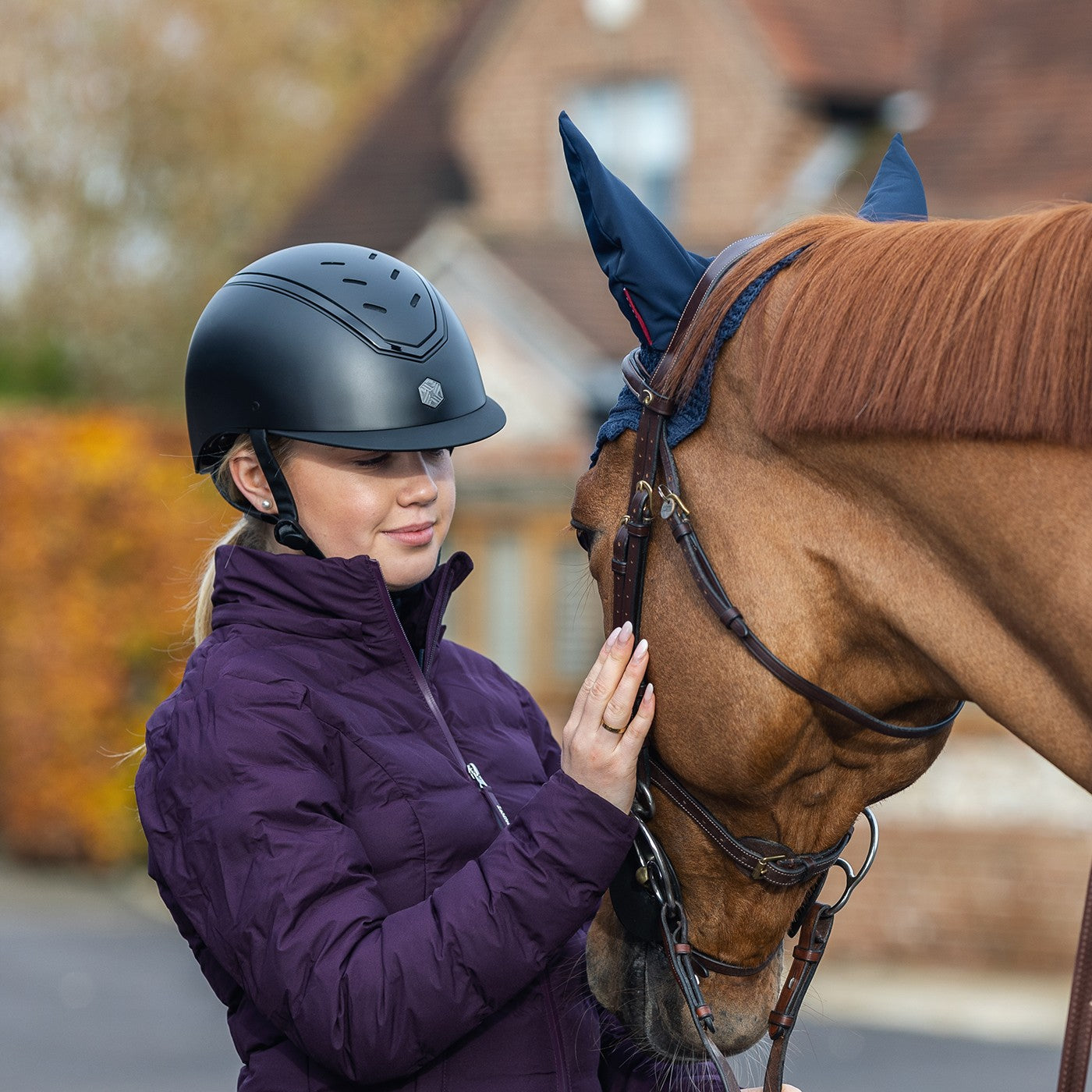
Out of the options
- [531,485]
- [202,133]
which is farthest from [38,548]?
[202,133]

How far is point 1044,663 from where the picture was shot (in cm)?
170

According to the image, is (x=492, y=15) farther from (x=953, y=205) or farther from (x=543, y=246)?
(x=953, y=205)

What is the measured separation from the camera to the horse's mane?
1.61 meters

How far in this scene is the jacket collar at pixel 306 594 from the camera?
87.0 inches

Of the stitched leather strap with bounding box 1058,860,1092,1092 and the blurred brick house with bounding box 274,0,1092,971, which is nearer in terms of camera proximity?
the stitched leather strap with bounding box 1058,860,1092,1092

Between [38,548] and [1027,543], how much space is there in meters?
10.9

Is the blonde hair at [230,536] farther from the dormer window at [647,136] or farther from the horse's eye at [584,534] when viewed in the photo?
the dormer window at [647,136]

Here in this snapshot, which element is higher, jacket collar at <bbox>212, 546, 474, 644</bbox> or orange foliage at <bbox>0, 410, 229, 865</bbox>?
jacket collar at <bbox>212, 546, 474, 644</bbox>

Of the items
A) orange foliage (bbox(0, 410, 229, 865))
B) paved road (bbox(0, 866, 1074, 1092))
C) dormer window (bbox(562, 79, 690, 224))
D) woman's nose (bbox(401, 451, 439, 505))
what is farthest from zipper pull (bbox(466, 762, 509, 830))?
dormer window (bbox(562, 79, 690, 224))

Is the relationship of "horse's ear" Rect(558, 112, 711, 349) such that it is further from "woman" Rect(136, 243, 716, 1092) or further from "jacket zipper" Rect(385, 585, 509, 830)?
"jacket zipper" Rect(385, 585, 509, 830)

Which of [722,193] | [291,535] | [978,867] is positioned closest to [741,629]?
[291,535]

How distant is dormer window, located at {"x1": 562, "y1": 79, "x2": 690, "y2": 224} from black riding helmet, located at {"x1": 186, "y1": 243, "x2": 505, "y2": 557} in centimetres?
1149

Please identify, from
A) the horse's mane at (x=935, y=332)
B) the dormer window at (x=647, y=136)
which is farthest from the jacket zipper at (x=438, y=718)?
the dormer window at (x=647, y=136)

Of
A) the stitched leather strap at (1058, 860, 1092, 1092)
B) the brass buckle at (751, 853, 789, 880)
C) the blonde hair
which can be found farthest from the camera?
the blonde hair
